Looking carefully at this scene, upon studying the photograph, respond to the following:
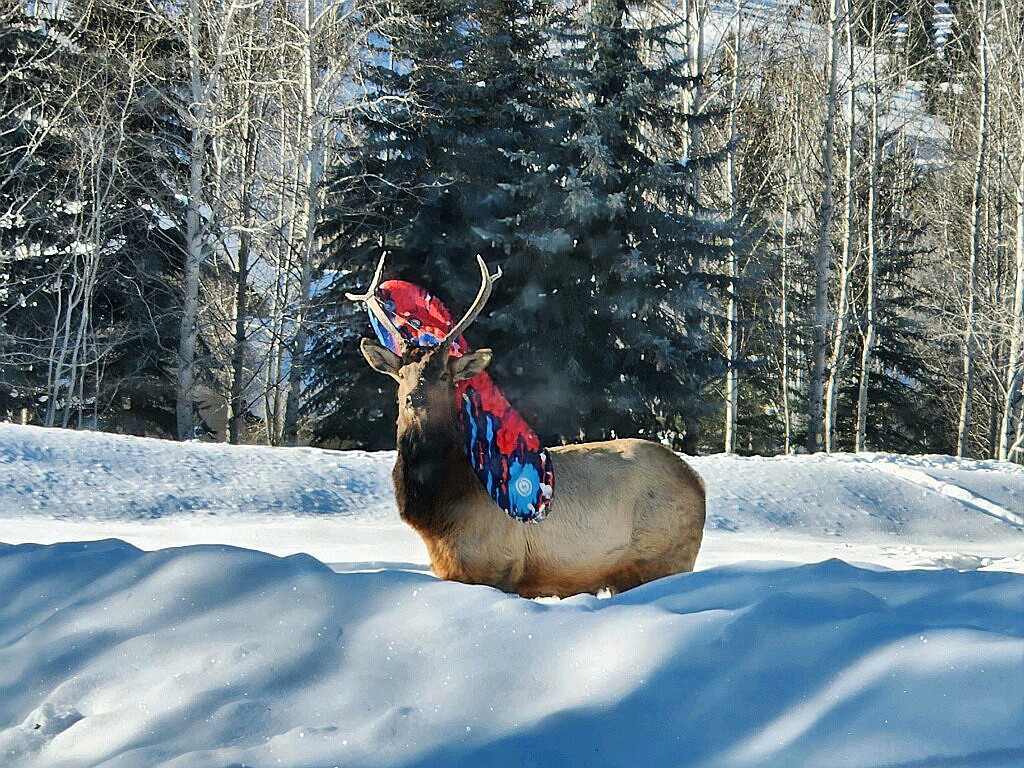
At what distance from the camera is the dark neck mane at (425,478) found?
4051 millimetres

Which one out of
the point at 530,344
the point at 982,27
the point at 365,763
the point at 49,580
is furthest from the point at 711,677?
the point at 982,27

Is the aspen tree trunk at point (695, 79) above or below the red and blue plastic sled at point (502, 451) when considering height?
above

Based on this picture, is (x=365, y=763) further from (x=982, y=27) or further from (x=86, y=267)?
(x=982, y=27)

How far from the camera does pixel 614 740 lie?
7.20 ft

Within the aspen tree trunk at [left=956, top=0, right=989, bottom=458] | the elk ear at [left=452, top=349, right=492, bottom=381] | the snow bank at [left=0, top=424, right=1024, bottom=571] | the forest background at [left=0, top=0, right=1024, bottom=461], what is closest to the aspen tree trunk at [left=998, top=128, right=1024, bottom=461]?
the forest background at [left=0, top=0, right=1024, bottom=461]

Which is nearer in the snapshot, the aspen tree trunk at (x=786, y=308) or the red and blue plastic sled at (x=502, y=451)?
the red and blue plastic sled at (x=502, y=451)

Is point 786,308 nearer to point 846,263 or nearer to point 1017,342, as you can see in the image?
point 846,263

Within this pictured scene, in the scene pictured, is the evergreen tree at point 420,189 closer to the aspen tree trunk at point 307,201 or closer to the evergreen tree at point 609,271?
the aspen tree trunk at point 307,201

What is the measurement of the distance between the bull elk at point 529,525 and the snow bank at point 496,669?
3.38 feet

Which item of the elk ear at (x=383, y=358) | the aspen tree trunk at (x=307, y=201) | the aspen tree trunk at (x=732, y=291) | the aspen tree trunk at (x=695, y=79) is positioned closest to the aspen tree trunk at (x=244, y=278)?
the aspen tree trunk at (x=307, y=201)

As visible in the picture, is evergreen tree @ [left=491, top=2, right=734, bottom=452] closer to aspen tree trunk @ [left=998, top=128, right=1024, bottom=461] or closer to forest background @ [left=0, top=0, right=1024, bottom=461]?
forest background @ [left=0, top=0, right=1024, bottom=461]

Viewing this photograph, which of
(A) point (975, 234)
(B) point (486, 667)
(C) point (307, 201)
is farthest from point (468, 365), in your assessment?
(A) point (975, 234)

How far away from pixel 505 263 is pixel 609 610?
14.1 metres

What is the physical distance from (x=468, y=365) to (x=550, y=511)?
0.71m
